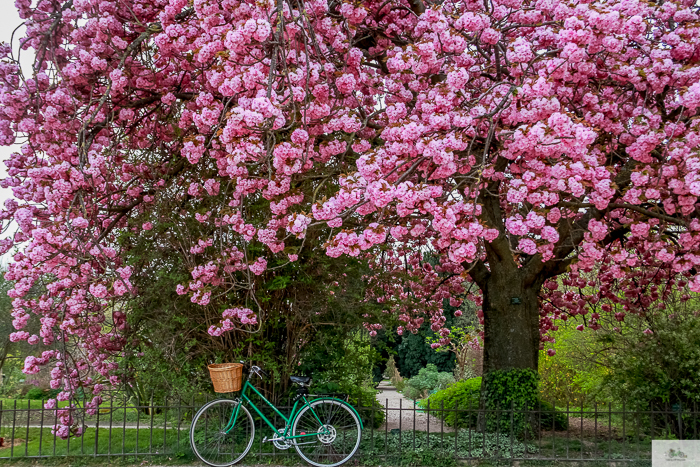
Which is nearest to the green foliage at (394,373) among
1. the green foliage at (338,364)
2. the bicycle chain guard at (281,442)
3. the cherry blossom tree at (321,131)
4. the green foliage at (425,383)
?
the green foliage at (425,383)

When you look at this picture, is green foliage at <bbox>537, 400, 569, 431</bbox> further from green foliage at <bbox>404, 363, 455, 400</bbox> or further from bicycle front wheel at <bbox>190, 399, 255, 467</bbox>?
green foliage at <bbox>404, 363, 455, 400</bbox>

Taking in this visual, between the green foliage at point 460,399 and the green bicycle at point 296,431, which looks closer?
the green bicycle at point 296,431

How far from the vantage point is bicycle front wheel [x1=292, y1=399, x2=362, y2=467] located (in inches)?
193

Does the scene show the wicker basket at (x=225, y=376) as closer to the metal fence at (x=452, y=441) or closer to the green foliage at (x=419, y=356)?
the metal fence at (x=452, y=441)

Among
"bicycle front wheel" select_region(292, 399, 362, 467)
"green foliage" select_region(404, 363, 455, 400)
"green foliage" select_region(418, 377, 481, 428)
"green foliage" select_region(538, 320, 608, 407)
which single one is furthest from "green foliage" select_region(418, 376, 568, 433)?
"green foliage" select_region(404, 363, 455, 400)

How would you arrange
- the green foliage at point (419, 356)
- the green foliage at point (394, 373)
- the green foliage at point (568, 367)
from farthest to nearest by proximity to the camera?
1. the green foliage at point (394, 373)
2. the green foliage at point (419, 356)
3. the green foliage at point (568, 367)

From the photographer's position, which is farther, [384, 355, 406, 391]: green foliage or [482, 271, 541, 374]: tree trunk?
[384, 355, 406, 391]: green foliage

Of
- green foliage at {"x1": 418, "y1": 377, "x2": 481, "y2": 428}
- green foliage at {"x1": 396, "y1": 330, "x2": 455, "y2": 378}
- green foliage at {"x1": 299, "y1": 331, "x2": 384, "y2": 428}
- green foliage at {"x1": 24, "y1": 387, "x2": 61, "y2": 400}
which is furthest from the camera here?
green foliage at {"x1": 396, "y1": 330, "x2": 455, "y2": 378}

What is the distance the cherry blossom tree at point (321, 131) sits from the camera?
3.62m

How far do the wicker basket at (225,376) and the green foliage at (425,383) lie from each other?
9.22 m

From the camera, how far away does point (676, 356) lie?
535cm

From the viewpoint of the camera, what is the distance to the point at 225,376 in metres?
4.64

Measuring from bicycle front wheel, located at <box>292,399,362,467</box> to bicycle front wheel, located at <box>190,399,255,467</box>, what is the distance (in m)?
0.49

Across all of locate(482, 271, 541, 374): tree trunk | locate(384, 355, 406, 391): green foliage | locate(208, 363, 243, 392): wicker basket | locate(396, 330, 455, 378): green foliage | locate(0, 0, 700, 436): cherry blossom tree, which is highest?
locate(0, 0, 700, 436): cherry blossom tree
